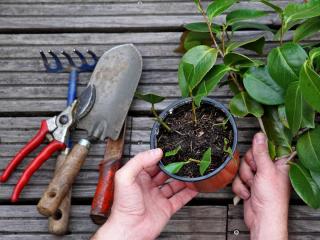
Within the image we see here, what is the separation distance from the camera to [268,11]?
51.5 inches

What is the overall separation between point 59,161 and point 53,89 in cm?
22

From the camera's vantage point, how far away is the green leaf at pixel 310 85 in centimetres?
86

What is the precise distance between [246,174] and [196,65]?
284 millimetres

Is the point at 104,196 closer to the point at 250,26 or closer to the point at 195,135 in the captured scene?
the point at 195,135

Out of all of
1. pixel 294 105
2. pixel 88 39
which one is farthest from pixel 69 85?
pixel 294 105

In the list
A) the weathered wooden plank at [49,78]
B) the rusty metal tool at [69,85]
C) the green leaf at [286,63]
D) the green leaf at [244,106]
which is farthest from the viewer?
the weathered wooden plank at [49,78]

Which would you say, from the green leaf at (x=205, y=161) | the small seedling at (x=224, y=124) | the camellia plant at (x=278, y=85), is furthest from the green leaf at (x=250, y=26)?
the green leaf at (x=205, y=161)

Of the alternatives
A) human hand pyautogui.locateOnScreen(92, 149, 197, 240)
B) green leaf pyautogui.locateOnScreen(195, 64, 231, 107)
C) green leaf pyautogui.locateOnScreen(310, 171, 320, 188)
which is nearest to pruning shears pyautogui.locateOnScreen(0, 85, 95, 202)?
human hand pyautogui.locateOnScreen(92, 149, 197, 240)

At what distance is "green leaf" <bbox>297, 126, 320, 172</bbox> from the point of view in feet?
3.25

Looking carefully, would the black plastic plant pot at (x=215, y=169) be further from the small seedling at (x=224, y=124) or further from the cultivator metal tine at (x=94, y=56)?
the cultivator metal tine at (x=94, y=56)

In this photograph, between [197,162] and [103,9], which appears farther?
[103,9]

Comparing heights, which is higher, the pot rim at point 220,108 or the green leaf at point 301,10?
the green leaf at point 301,10

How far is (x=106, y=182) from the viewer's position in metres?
1.15

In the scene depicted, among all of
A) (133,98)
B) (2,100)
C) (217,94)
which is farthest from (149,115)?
(2,100)
